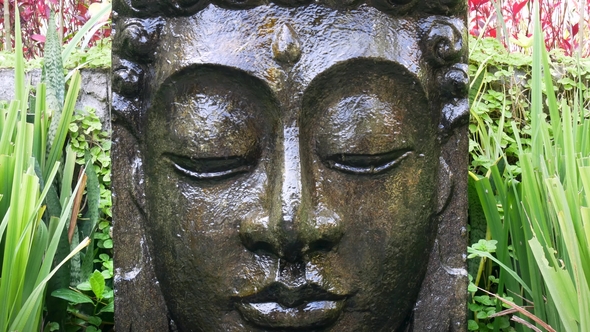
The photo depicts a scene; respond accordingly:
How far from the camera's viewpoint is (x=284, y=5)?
174 centimetres

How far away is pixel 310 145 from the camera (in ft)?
5.65

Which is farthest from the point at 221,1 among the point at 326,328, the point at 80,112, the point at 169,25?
the point at 80,112

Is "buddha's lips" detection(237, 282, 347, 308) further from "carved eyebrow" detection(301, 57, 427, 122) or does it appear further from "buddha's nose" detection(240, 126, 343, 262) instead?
"carved eyebrow" detection(301, 57, 427, 122)

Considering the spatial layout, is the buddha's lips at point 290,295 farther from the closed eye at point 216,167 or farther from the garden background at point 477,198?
the garden background at point 477,198

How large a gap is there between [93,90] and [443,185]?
164 cm

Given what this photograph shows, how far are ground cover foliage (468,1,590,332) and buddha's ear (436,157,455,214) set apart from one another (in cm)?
25

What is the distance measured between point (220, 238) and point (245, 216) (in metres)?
0.09

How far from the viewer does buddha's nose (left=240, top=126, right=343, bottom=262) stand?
163 cm

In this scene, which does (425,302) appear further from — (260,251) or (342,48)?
(342,48)

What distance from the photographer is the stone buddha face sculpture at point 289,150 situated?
66.4 inches

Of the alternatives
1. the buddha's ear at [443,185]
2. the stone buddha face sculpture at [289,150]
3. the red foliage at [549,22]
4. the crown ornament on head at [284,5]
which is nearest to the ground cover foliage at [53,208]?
the stone buddha face sculpture at [289,150]

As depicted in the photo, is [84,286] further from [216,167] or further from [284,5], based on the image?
[284,5]

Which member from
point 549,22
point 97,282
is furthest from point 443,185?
point 549,22

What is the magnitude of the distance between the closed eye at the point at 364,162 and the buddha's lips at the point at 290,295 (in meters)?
0.32
